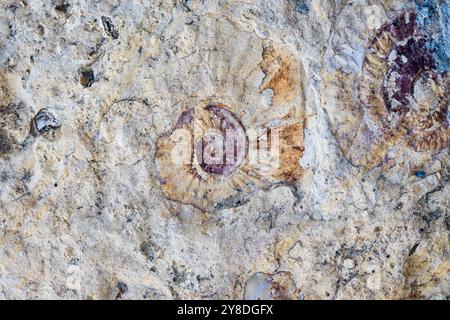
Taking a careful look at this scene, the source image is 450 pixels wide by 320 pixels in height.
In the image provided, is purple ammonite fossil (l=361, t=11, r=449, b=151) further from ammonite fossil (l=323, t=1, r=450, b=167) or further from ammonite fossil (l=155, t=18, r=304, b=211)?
ammonite fossil (l=155, t=18, r=304, b=211)

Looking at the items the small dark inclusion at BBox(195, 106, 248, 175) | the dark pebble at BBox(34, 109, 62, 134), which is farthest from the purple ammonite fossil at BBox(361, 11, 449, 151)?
the dark pebble at BBox(34, 109, 62, 134)

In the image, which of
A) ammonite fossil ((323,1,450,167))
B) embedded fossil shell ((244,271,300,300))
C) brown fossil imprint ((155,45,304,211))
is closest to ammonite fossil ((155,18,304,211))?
brown fossil imprint ((155,45,304,211))

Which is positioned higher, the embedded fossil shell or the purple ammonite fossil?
the purple ammonite fossil

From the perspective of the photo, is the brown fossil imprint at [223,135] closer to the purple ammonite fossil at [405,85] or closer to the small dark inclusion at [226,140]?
the small dark inclusion at [226,140]

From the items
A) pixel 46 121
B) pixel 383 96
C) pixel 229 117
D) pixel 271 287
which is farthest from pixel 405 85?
pixel 46 121

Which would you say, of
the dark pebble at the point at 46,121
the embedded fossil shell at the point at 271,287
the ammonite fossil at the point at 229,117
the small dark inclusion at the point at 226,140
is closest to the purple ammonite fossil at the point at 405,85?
the ammonite fossil at the point at 229,117

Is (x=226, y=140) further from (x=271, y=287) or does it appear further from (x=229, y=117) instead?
(x=271, y=287)

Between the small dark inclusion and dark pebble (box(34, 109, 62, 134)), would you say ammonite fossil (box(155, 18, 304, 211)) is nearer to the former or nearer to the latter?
the small dark inclusion

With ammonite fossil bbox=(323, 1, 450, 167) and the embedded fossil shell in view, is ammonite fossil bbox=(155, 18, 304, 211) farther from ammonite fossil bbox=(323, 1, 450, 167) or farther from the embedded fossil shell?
Result: the embedded fossil shell

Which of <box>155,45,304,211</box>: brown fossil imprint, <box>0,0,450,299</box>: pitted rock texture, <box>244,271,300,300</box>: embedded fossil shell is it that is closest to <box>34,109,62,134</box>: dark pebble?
<box>0,0,450,299</box>: pitted rock texture
